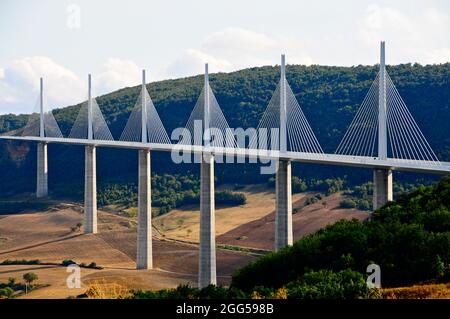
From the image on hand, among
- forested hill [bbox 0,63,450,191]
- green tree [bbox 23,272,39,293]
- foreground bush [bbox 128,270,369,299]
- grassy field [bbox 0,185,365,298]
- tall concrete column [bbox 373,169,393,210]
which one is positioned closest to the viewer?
foreground bush [bbox 128,270,369,299]

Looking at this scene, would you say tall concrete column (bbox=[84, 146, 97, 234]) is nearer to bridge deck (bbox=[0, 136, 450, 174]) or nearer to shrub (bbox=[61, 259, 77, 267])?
shrub (bbox=[61, 259, 77, 267])

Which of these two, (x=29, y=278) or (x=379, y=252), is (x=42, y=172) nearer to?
(x=29, y=278)

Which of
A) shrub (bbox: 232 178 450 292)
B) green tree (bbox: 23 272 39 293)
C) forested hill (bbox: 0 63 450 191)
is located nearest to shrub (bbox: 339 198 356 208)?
forested hill (bbox: 0 63 450 191)

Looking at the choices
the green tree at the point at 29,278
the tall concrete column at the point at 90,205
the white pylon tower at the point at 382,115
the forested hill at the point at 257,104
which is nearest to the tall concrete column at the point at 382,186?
the white pylon tower at the point at 382,115

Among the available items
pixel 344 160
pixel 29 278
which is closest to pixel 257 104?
pixel 29 278

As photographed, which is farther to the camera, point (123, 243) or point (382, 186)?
point (123, 243)

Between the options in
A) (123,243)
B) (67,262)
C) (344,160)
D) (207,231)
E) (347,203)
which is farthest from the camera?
(347,203)
